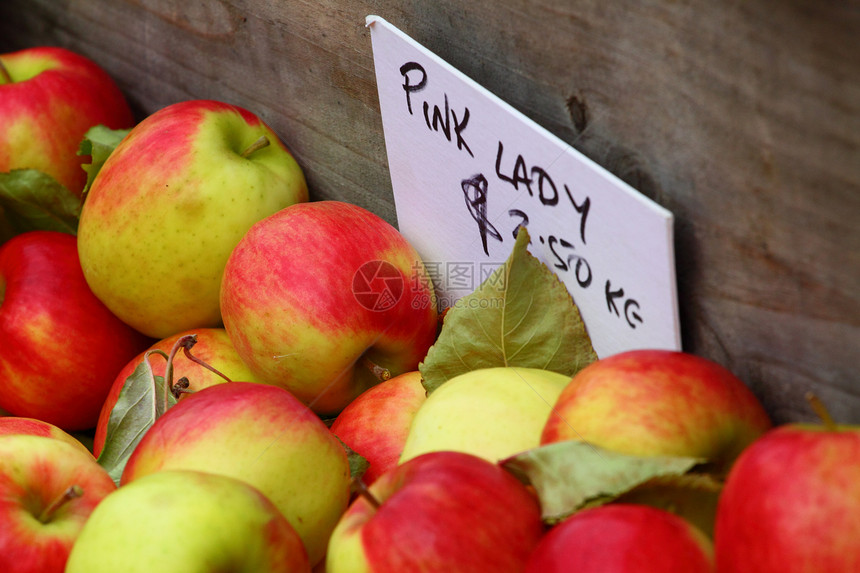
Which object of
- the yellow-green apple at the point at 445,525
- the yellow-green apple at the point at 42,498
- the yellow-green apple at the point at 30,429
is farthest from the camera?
the yellow-green apple at the point at 30,429

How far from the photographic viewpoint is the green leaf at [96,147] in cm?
118

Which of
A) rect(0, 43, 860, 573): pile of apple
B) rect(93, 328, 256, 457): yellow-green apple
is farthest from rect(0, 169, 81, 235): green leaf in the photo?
rect(93, 328, 256, 457): yellow-green apple

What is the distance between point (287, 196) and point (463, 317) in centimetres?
37

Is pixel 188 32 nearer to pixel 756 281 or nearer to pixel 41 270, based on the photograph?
pixel 41 270

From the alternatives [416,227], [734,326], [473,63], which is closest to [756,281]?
[734,326]

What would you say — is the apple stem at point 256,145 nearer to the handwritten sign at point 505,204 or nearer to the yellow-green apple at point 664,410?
the handwritten sign at point 505,204

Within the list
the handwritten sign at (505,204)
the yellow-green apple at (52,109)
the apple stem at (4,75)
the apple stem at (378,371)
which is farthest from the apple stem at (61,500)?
the apple stem at (4,75)

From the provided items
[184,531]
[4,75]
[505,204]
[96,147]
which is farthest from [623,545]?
[4,75]

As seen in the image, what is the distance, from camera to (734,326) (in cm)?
64

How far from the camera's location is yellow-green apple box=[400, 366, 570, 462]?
2.24 feet

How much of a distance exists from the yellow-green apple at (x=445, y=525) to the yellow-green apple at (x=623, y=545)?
0.04 m

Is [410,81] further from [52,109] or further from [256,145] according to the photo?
[52,109]

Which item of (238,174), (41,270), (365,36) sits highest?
(365,36)

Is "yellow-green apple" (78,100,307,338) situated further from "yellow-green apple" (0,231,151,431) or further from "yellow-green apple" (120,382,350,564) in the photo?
"yellow-green apple" (120,382,350,564)
